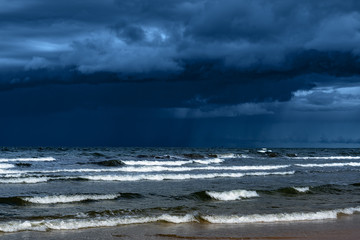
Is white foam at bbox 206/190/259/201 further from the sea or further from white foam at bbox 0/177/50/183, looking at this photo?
white foam at bbox 0/177/50/183

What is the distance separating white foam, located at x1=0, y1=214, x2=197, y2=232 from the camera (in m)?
12.4

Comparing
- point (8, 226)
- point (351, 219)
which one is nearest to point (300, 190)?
point (351, 219)

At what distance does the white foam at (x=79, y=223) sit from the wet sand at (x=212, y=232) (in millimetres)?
352

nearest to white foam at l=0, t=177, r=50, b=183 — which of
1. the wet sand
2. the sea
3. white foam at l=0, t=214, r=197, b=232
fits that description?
the sea

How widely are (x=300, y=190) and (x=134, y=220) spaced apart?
35.1 feet

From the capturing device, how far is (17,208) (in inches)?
634

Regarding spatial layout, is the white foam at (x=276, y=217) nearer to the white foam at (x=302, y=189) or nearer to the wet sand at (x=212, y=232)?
the wet sand at (x=212, y=232)

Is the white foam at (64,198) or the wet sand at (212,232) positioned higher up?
the white foam at (64,198)

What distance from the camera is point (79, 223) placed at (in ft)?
42.3

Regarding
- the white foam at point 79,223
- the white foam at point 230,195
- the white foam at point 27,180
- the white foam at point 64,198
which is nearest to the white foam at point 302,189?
the white foam at point 230,195

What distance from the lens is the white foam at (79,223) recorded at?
12.4 meters

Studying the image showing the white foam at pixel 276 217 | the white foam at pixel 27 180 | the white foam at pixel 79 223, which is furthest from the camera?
the white foam at pixel 27 180

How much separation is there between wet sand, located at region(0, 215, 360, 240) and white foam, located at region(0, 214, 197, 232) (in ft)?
1.16

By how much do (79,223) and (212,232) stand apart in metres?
3.77
